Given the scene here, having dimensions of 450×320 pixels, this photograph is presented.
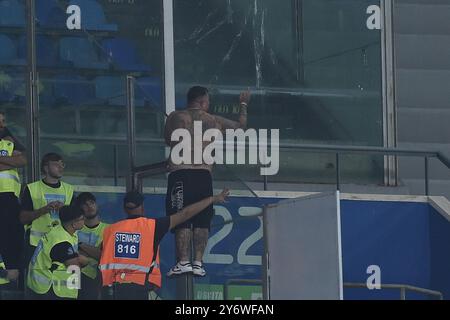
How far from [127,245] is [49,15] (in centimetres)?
240

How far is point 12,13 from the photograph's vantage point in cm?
1571

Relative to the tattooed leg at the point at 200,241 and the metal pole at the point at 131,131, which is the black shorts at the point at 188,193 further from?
the metal pole at the point at 131,131

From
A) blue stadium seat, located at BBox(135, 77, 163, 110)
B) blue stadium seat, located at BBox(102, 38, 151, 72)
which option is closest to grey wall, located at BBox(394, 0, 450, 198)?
blue stadium seat, located at BBox(102, 38, 151, 72)

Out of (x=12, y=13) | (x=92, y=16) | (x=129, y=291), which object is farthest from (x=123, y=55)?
(x=129, y=291)

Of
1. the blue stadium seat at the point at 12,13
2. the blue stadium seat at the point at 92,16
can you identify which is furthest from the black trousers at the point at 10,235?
the blue stadium seat at the point at 92,16

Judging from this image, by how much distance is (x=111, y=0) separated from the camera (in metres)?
16.4

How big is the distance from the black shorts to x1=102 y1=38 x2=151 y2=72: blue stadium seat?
1.78m

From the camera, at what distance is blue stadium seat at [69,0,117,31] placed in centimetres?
1590

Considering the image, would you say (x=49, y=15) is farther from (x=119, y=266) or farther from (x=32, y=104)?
(x=119, y=266)

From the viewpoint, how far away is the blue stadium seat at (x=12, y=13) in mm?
15617

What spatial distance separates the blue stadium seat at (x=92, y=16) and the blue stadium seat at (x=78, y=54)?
31 cm

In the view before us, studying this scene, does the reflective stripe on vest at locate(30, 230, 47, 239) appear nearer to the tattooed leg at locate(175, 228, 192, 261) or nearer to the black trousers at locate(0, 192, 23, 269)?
the black trousers at locate(0, 192, 23, 269)

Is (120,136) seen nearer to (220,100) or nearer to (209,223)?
(209,223)

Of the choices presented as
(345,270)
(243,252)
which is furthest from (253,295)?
(345,270)
